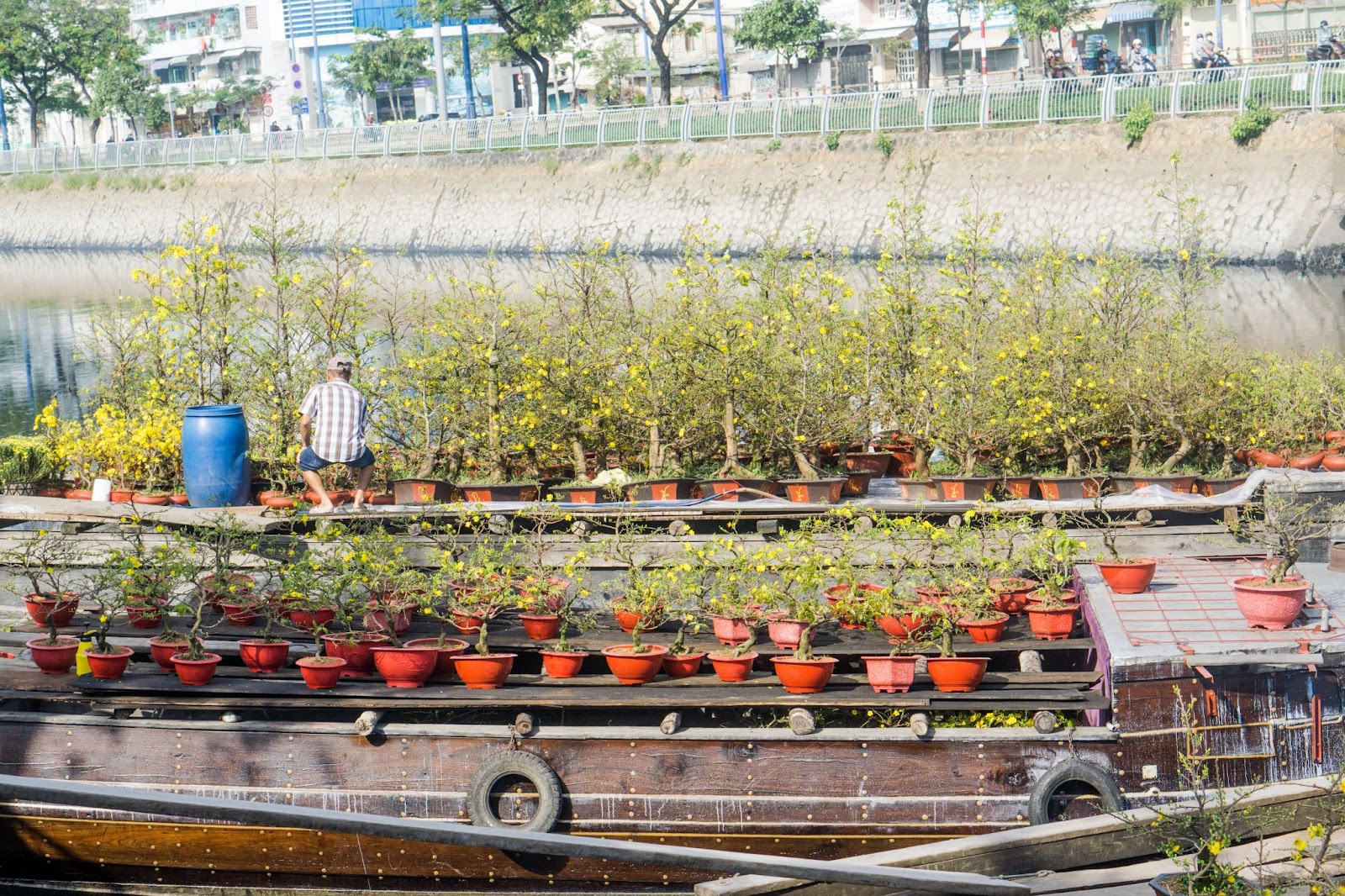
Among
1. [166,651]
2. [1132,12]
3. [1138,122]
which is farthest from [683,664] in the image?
[1132,12]

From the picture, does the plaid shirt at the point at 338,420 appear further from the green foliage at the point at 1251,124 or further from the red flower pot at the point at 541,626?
the green foliage at the point at 1251,124

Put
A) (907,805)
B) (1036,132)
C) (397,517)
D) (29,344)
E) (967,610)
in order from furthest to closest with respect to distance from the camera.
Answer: (1036,132)
(29,344)
(397,517)
(967,610)
(907,805)

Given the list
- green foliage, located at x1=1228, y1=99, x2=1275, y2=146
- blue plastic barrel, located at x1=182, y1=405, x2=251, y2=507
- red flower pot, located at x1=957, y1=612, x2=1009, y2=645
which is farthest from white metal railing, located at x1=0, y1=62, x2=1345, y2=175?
red flower pot, located at x1=957, y1=612, x2=1009, y2=645

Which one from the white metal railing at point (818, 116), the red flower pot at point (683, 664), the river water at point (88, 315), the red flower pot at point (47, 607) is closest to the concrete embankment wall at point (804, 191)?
the white metal railing at point (818, 116)

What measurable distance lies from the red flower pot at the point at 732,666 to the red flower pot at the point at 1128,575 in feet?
7.19

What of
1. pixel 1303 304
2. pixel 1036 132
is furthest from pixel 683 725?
pixel 1036 132

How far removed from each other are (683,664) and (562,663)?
650 mm

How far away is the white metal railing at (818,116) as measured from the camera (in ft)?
129

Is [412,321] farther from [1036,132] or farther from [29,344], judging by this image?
[1036,132]

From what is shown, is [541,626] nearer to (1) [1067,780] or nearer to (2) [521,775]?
(2) [521,775]

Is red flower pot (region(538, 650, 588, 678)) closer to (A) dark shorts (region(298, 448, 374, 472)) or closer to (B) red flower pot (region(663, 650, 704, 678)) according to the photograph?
(B) red flower pot (region(663, 650, 704, 678))

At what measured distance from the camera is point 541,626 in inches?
340

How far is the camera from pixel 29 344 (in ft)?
109

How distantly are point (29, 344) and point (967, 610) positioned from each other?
29396 mm
